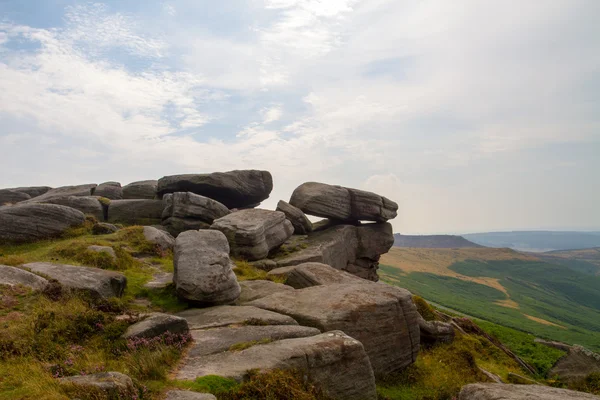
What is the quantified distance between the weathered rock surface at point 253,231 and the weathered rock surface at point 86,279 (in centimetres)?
1104

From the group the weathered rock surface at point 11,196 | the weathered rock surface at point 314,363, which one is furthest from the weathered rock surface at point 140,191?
the weathered rock surface at point 314,363

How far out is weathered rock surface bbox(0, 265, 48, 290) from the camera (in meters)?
16.7

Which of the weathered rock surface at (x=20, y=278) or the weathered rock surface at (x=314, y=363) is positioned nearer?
the weathered rock surface at (x=314, y=363)

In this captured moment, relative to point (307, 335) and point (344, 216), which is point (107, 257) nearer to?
point (307, 335)

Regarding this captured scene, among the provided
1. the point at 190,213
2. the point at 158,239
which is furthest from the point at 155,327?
the point at 190,213

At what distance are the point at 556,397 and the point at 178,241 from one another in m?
18.1

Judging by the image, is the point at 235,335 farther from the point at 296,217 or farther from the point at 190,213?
the point at 296,217

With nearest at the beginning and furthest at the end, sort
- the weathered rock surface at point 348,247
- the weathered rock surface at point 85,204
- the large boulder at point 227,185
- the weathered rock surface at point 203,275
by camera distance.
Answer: the weathered rock surface at point 203,275, the weathered rock surface at point 348,247, the weathered rock surface at point 85,204, the large boulder at point 227,185

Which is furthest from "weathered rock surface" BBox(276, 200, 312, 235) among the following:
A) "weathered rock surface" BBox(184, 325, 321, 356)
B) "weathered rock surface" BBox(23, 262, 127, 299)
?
"weathered rock surface" BBox(184, 325, 321, 356)

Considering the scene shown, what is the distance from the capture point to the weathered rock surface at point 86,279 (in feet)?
57.6

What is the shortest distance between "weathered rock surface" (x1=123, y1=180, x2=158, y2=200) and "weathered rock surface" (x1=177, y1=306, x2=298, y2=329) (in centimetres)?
3139

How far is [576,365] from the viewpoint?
31.1 meters

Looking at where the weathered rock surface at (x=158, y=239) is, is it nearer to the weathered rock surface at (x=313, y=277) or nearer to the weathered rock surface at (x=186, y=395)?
the weathered rock surface at (x=313, y=277)

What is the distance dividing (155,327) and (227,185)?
28605mm
